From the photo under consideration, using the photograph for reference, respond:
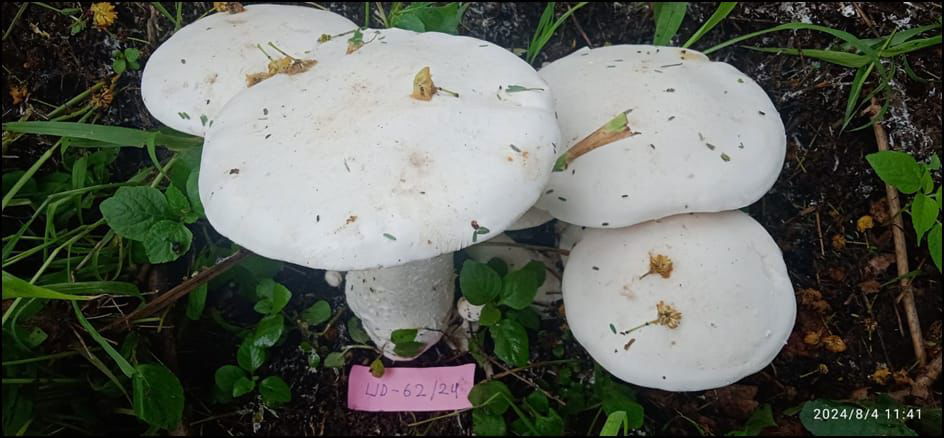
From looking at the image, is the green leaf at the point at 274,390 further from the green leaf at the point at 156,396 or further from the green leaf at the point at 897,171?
the green leaf at the point at 897,171

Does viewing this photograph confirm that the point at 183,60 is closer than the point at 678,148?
No

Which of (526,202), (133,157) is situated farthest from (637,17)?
(133,157)

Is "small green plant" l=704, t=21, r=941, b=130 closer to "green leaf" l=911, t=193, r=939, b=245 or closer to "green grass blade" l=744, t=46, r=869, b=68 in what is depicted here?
"green grass blade" l=744, t=46, r=869, b=68

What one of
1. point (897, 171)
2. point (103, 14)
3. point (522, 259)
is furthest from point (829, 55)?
point (103, 14)

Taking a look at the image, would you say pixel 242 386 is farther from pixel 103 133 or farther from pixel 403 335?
pixel 103 133

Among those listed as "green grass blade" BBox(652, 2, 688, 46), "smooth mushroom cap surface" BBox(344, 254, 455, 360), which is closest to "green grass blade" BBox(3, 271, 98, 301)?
"smooth mushroom cap surface" BBox(344, 254, 455, 360)

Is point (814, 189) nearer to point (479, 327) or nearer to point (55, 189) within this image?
point (479, 327)
